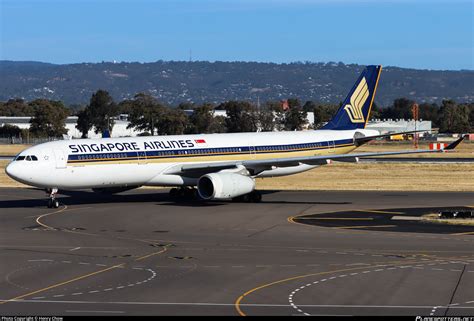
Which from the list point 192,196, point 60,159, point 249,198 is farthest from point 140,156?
point 249,198

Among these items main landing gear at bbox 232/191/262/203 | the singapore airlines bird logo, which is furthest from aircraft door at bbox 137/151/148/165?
the singapore airlines bird logo

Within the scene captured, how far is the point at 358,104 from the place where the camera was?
5822 centimetres

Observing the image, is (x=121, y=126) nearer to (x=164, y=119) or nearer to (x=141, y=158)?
(x=164, y=119)

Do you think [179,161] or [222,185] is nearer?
[222,185]

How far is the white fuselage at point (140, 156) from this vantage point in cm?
4366

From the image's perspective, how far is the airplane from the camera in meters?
43.9

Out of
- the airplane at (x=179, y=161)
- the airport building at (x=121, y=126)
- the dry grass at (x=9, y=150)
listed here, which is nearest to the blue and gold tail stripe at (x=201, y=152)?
the airplane at (x=179, y=161)

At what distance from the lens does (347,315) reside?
65.8ft

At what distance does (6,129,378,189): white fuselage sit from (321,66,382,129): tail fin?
3711 mm

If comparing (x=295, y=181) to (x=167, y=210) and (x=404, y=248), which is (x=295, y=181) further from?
(x=404, y=248)

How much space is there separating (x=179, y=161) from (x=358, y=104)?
52.0 ft

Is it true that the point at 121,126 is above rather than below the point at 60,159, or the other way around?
below

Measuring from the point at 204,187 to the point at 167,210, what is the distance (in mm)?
2658

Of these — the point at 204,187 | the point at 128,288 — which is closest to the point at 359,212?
the point at 204,187
